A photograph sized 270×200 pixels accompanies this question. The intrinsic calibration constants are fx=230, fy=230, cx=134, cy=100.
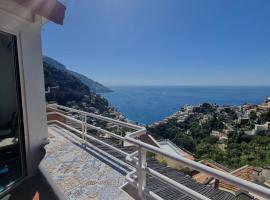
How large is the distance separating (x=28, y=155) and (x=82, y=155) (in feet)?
4.27

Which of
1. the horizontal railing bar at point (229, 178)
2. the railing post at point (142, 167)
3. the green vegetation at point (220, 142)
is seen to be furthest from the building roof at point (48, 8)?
the green vegetation at point (220, 142)

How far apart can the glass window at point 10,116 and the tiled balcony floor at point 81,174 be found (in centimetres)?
59

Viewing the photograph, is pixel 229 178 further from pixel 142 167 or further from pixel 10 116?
pixel 10 116

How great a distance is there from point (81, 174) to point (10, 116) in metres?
1.75

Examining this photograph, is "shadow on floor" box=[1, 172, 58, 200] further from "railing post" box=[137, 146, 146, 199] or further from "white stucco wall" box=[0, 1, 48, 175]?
"railing post" box=[137, 146, 146, 199]

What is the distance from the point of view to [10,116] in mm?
4312

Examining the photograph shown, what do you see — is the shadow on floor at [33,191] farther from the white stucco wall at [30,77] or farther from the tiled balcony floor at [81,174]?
the white stucco wall at [30,77]

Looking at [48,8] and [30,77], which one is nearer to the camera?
[48,8]

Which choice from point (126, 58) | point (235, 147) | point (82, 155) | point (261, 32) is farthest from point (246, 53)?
point (82, 155)

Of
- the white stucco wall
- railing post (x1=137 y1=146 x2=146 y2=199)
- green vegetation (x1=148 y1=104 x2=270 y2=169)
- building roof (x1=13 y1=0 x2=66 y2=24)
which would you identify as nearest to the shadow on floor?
the white stucco wall

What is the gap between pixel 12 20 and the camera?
11.4 ft

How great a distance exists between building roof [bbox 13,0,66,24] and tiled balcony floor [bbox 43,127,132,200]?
257cm

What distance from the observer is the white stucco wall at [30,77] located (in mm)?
3621

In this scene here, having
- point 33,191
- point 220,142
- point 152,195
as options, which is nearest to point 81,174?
point 33,191
